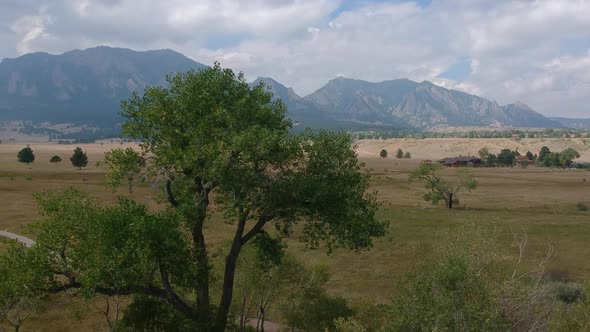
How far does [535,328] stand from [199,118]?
→ 54.3 ft

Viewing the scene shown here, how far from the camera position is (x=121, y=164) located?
22.5m

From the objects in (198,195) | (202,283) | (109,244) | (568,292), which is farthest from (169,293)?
(568,292)

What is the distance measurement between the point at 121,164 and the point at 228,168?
5.54 m

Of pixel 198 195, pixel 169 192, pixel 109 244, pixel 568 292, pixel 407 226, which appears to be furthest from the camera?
pixel 407 226

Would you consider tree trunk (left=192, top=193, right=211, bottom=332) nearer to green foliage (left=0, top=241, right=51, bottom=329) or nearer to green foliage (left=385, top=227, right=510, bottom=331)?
green foliage (left=0, top=241, right=51, bottom=329)

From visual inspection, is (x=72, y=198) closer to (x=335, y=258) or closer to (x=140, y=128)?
(x=140, y=128)

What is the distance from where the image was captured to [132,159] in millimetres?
22641

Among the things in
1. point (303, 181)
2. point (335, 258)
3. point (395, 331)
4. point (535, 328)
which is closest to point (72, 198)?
point (303, 181)

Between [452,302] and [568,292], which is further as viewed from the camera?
[568,292]

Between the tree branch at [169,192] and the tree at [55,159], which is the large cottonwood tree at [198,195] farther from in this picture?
the tree at [55,159]

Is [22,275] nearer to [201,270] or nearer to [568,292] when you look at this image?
[201,270]

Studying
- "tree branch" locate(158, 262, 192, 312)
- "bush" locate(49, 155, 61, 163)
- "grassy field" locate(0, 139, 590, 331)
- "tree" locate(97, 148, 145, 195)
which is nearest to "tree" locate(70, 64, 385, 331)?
"tree branch" locate(158, 262, 192, 312)

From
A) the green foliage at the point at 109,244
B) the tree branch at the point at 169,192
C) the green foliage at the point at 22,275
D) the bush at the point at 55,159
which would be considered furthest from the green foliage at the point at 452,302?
the bush at the point at 55,159

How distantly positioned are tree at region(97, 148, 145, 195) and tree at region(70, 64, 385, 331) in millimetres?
730
